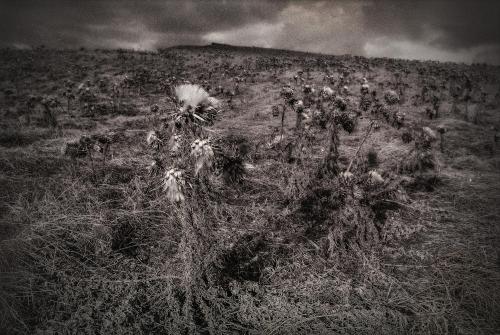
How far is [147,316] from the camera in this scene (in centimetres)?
251

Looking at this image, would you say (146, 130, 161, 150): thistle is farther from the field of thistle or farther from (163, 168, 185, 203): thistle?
(163, 168, 185, 203): thistle

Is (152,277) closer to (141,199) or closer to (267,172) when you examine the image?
(141,199)

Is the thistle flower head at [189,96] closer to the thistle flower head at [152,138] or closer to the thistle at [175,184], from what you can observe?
the thistle at [175,184]

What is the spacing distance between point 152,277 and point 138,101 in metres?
10.2

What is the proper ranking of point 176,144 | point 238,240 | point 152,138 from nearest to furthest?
point 176,144, point 238,240, point 152,138

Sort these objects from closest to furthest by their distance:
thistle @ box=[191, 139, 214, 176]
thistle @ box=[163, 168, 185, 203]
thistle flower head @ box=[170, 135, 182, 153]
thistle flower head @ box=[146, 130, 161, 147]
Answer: thistle @ box=[191, 139, 214, 176]
thistle @ box=[163, 168, 185, 203]
thistle flower head @ box=[170, 135, 182, 153]
thistle flower head @ box=[146, 130, 161, 147]

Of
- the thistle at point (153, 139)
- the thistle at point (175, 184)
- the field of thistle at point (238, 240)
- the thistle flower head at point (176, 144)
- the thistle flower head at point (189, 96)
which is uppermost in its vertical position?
the thistle flower head at point (189, 96)

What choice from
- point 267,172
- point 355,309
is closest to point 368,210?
point 355,309

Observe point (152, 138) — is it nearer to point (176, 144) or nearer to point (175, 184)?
point (176, 144)

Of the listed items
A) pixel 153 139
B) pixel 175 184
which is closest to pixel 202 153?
pixel 175 184

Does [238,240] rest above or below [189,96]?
below

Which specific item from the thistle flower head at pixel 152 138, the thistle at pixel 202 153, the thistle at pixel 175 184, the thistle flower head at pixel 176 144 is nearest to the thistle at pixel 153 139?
the thistle flower head at pixel 152 138

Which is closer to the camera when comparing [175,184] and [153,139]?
[175,184]

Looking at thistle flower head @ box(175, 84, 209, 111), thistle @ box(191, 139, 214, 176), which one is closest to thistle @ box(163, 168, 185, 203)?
thistle @ box(191, 139, 214, 176)
